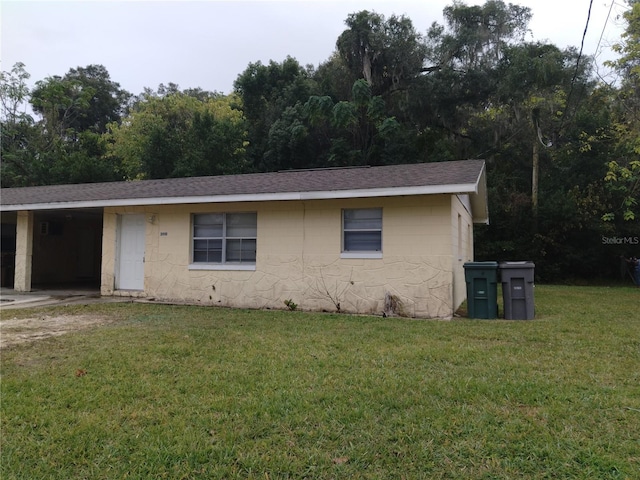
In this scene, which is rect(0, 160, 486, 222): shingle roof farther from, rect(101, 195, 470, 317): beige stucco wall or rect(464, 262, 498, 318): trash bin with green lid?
rect(464, 262, 498, 318): trash bin with green lid

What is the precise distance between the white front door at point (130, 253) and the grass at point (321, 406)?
16.9 feet

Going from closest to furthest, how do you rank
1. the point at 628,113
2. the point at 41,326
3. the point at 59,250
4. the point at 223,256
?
the point at 41,326 → the point at 223,256 → the point at 628,113 → the point at 59,250

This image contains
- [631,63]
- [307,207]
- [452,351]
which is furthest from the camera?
[631,63]

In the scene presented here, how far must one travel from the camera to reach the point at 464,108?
980 inches

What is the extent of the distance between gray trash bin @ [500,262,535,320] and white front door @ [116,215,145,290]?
9.13m

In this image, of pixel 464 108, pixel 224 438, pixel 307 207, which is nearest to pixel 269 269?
pixel 307 207

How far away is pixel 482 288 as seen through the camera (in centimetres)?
914

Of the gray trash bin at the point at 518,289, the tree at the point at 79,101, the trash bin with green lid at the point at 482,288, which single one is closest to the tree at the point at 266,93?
the tree at the point at 79,101

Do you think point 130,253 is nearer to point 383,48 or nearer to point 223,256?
point 223,256

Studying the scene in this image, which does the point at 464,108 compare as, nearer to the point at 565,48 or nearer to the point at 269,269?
the point at 565,48

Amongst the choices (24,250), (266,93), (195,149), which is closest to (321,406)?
(24,250)

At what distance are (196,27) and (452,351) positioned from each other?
13052 mm

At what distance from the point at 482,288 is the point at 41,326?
8456 mm

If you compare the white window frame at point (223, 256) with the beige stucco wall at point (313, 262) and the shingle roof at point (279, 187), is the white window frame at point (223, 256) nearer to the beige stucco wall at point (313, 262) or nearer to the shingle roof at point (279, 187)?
the beige stucco wall at point (313, 262)
